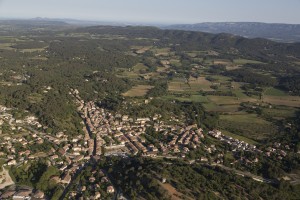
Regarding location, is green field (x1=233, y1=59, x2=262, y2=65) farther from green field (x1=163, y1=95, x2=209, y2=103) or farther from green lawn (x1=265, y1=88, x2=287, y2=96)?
green field (x1=163, y1=95, x2=209, y2=103)

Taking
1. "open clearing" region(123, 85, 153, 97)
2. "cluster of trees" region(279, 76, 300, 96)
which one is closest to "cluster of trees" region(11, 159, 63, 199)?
"open clearing" region(123, 85, 153, 97)

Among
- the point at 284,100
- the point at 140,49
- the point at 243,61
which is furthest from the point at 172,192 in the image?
the point at 140,49

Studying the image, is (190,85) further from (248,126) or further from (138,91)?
(248,126)

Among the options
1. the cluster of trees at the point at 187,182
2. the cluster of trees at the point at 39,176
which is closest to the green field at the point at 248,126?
the cluster of trees at the point at 187,182

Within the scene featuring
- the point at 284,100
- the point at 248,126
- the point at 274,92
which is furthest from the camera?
the point at 274,92

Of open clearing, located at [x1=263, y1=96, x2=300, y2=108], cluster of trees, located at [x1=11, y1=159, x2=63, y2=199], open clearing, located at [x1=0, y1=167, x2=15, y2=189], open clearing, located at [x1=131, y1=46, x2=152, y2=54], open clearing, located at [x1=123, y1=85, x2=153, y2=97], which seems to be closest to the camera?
cluster of trees, located at [x1=11, y1=159, x2=63, y2=199]

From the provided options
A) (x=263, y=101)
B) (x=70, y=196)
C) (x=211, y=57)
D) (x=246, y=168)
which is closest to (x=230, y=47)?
(x=211, y=57)

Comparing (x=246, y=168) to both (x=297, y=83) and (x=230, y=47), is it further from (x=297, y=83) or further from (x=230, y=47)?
(x=230, y=47)

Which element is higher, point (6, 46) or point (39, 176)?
point (6, 46)
